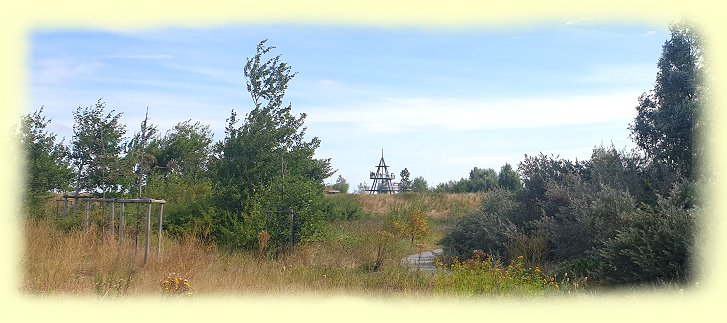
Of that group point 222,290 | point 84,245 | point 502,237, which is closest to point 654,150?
point 502,237

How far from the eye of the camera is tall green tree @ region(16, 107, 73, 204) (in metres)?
16.3

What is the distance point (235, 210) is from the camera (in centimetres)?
1630

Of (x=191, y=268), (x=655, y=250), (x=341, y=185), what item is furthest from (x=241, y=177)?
(x=341, y=185)

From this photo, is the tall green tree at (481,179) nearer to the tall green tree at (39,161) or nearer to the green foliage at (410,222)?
the green foliage at (410,222)

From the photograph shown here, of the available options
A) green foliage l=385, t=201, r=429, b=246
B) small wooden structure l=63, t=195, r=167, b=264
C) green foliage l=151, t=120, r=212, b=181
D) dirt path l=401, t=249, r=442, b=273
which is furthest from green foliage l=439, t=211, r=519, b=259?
green foliage l=151, t=120, r=212, b=181

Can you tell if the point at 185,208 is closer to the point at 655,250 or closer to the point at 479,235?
the point at 479,235

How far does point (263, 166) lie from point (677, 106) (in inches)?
361

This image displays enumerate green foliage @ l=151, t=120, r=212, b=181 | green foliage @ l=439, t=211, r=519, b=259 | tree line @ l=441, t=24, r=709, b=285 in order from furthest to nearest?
green foliage @ l=151, t=120, r=212, b=181 → green foliage @ l=439, t=211, r=519, b=259 → tree line @ l=441, t=24, r=709, b=285

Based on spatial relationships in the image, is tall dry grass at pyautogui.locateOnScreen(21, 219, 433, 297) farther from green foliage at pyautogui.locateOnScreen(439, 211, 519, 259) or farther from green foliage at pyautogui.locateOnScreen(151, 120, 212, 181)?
green foliage at pyautogui.locateOnScreen(151, 120, 212, 181)

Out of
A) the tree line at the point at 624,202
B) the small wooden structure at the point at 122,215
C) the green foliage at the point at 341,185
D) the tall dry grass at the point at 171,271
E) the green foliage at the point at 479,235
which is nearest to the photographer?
the tall dry grass at the point at 171,271

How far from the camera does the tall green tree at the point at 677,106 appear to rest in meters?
14.8

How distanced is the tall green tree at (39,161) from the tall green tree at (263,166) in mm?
4148

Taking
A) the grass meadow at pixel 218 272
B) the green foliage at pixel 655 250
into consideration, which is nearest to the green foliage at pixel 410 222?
the grass meadow at pixel 218 272

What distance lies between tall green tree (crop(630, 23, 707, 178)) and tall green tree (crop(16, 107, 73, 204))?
14.0m
